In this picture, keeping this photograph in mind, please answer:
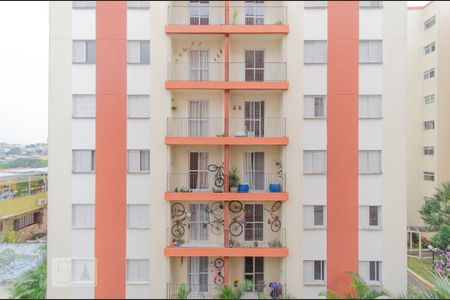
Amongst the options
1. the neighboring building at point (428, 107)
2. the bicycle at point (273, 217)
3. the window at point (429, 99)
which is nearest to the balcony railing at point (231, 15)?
the neighboring building at point (428, 107)

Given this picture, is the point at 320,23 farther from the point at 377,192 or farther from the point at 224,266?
the point at 224,266

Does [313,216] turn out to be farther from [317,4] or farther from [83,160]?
[83,160]

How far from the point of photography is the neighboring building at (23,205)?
4.18 metres

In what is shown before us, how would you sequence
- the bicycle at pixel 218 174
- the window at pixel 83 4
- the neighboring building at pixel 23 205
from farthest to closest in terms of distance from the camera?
the neighboring building at pixel 23 205 < the bicycle at pixel 218 174 < the window at pixel 83 4

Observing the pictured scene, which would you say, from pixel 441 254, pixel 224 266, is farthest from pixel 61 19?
pixel 441 254

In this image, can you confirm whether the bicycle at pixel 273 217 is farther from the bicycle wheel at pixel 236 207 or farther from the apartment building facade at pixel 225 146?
the bicycle wheel at pixel 236 207

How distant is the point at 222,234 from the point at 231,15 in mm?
2936

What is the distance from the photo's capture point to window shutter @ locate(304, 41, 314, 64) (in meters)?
3.90

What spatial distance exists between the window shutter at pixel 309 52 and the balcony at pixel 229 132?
2.67 feet

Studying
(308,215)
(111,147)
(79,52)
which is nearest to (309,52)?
(308,215)

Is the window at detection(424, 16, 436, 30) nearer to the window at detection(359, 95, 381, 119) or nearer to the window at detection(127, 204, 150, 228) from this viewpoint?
the window at detection(359, 95, 381, 119)

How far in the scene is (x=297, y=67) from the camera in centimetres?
390

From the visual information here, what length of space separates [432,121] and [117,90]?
458 cm

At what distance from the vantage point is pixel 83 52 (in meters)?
3.84
